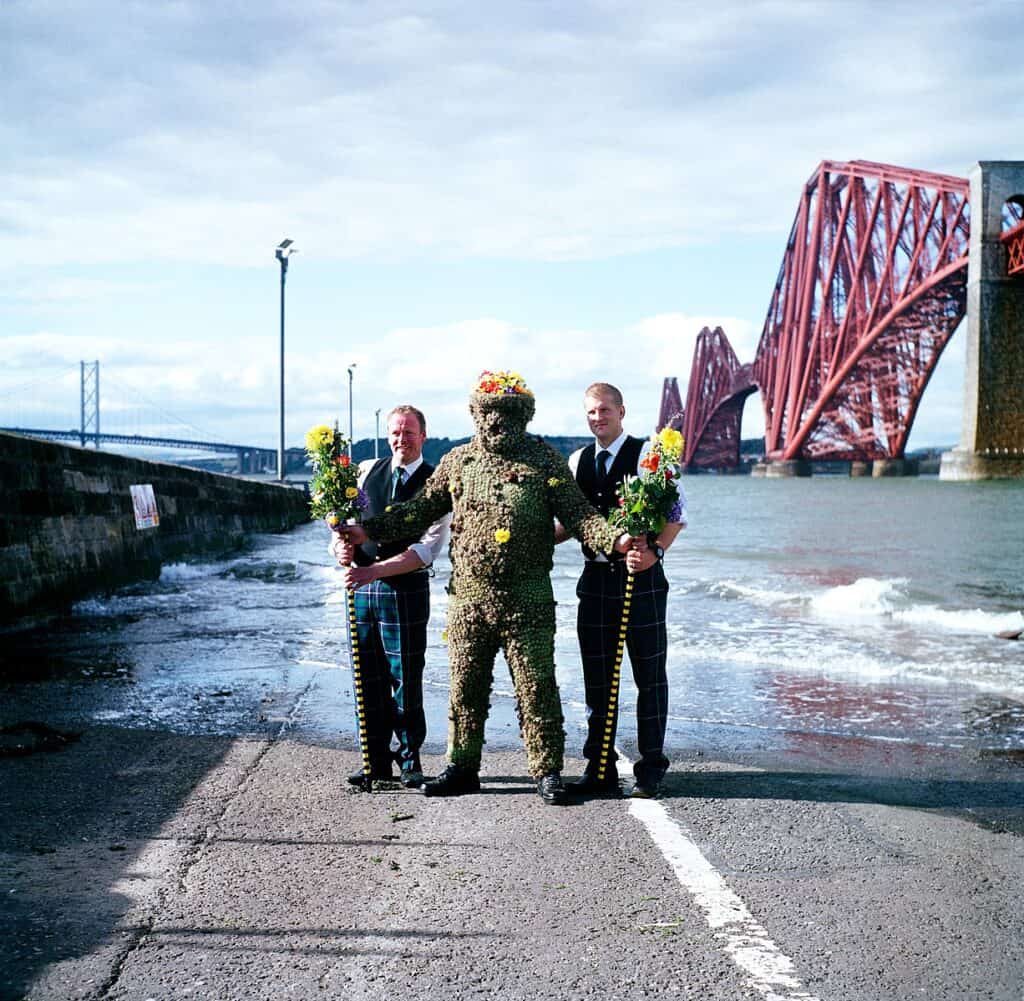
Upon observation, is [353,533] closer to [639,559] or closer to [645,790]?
[639,559]

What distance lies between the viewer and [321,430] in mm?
5785

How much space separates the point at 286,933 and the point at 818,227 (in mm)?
94776

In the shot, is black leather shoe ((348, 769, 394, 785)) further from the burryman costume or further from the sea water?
the sea water

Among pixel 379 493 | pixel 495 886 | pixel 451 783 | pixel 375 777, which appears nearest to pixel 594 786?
pixel 451 783

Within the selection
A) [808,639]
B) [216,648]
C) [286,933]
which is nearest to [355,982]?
[286,933]

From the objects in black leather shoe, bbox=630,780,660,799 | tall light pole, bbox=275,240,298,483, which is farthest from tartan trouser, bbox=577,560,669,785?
tall light pole, bbox=275,240,298,483

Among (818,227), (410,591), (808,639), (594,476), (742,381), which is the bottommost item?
(808,639)

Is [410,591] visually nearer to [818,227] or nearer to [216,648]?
[216,648]

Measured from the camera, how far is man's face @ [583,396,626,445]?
5.51 metres

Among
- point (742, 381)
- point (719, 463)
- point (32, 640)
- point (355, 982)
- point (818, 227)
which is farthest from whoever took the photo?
point (719, 463)

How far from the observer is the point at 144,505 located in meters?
15.6

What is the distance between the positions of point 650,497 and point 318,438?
5.22 ft

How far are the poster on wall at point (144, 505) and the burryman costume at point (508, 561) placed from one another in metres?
10.5

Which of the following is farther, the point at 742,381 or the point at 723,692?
the point at 742,381
